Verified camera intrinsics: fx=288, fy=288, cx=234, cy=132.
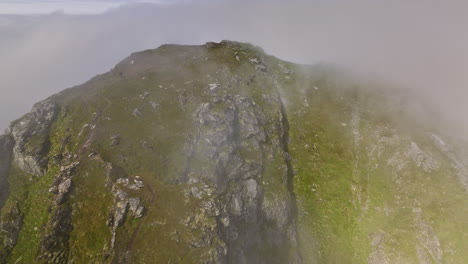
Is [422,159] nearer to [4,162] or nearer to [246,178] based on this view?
[246,178]

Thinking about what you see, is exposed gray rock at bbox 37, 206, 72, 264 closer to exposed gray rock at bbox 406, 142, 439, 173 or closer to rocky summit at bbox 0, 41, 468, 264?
rocky summit at bbox 0, 41, 468, 264

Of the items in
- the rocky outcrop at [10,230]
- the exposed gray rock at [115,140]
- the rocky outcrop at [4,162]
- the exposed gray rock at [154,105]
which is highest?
the exposed gray rock at [154,105]

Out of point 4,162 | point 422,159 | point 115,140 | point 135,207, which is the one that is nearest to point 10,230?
point 4,162

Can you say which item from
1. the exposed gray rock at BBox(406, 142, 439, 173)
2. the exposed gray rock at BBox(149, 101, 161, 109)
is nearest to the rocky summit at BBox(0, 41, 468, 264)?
the exposed gray rock at BBox(406, 142, 439, 173)

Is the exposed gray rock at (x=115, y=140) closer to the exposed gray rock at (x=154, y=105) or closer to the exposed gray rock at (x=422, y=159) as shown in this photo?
the exposed gray rock at (x=154, y=105)

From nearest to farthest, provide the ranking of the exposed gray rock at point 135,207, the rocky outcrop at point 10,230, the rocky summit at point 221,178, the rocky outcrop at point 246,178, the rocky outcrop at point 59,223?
the rocky outcrop at point 59,223
the rocky outcrop at point 10,230
the exposed gray rock at point 135,207
the rocky summit at point 221,178
the rocky outcrop at point 246,178

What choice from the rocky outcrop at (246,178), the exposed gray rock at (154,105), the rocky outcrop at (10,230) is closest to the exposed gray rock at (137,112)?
the exposed gray rock at (154,105)
